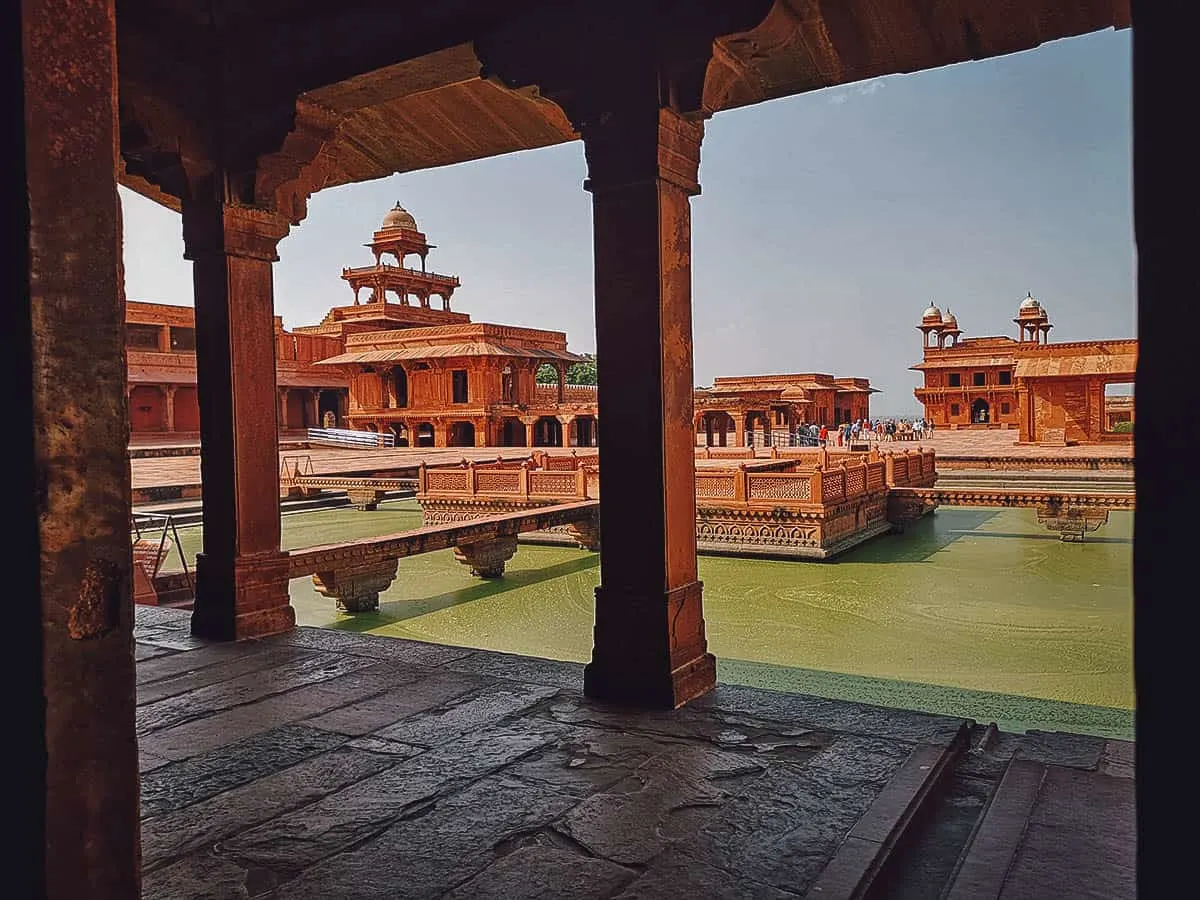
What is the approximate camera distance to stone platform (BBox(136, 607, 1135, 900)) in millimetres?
2064

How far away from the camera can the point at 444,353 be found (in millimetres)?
33375

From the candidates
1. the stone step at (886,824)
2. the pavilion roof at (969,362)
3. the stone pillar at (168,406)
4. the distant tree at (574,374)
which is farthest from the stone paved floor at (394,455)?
the distant tree at (574,374)

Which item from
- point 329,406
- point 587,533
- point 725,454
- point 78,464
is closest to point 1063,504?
point 587,533

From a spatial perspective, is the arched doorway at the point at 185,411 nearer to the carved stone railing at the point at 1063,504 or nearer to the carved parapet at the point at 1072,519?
the carved stone railing at the point at 1063,504

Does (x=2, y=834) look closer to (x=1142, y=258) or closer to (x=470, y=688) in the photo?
(x=1142, y=258)

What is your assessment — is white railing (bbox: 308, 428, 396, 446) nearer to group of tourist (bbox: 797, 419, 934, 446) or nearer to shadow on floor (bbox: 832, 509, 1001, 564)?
group of tourist (bbox: 797, 419, 934, 446)

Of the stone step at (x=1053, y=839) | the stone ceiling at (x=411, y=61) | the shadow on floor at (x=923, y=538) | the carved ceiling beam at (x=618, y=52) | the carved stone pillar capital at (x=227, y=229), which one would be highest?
the stone ceiling at (x=411, y=61)

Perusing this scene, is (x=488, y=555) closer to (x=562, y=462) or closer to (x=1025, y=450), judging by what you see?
(x=562, y=462)

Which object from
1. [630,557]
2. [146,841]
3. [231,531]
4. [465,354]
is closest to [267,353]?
[231,531]

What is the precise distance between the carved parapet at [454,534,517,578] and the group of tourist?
61.7 ft

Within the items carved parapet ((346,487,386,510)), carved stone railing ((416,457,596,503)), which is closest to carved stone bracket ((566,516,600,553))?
carved stone railing ((416,457,596,503))

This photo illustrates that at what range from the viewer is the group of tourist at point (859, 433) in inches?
1270

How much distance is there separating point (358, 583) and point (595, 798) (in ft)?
27.8

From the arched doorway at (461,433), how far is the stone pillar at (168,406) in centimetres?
989
